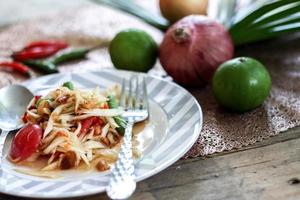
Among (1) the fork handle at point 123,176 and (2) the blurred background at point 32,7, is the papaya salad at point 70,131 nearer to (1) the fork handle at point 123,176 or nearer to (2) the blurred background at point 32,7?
(1) the fork handle at point 123,176

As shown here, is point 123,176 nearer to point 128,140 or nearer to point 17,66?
point 128,140

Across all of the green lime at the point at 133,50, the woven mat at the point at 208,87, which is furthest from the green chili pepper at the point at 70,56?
the green lime at the point at 133,50

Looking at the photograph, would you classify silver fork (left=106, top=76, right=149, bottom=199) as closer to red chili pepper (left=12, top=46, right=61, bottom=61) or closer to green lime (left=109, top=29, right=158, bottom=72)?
green lime (left=109, top=29, right=158, bottom=72)

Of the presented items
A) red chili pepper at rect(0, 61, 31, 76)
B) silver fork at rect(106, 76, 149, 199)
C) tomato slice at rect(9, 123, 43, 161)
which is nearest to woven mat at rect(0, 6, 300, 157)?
red chili pepper at rect(0, 61, 31, 76)

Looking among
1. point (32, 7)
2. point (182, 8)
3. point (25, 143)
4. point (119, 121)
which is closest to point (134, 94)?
point (119, 121)

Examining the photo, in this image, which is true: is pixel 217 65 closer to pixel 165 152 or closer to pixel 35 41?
pixel 165 152

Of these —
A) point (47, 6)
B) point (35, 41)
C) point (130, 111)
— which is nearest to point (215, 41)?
point (130, 111)
